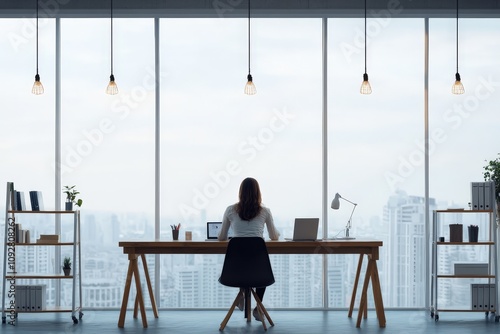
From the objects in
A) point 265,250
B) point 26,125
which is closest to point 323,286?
point 265,250

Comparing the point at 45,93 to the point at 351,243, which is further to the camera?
the point at 45,93

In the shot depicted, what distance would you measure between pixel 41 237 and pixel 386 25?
13.1ft

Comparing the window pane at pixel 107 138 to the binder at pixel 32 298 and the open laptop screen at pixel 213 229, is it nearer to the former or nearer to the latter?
the binder at pixel 32 298

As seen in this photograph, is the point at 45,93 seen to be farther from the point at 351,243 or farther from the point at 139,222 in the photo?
the point at 351,243

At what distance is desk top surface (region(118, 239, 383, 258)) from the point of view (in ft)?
20.7

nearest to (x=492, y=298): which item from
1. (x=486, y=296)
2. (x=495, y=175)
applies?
(x=486, y=296)

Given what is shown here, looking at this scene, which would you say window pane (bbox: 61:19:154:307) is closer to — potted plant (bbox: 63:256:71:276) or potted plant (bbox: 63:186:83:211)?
potted plant (bbox: 63:186:83:211)

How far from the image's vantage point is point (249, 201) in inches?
243

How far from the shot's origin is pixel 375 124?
24.6ft

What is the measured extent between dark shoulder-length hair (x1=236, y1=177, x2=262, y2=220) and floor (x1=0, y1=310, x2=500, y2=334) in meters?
0.98

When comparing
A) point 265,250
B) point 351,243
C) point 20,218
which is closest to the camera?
point 265,250

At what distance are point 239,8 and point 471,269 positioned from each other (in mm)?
3429

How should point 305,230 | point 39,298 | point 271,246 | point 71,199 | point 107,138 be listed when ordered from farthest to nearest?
point 107,138, point 71,199, point 39,298, point 305,230, point 271,246

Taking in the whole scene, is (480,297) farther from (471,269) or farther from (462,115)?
(462,115)
